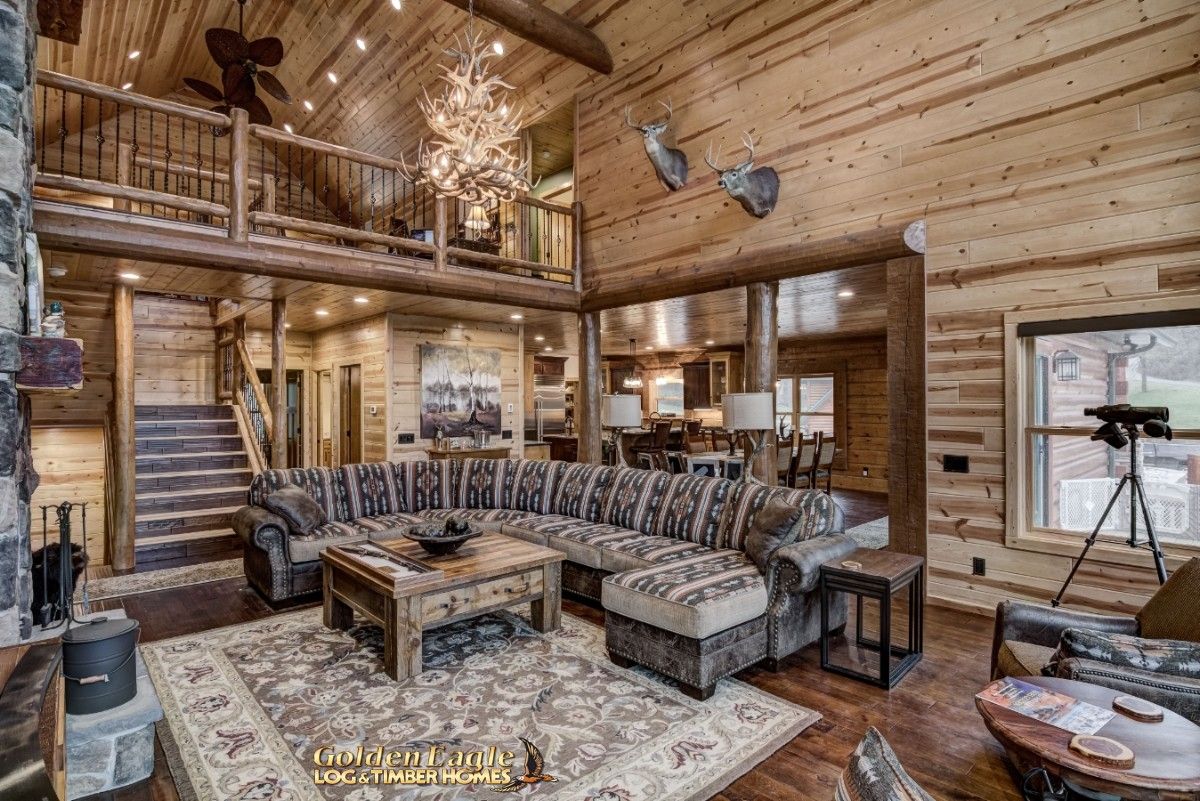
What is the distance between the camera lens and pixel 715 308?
744 cm

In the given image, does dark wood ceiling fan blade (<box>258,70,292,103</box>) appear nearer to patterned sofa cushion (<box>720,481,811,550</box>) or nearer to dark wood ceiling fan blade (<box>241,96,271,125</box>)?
dark wood ceiling fan blade (<box>241,96,271,125</box>)

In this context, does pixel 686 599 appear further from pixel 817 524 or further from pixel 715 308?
pixel 715 308

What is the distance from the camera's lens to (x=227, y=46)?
19.0 ft

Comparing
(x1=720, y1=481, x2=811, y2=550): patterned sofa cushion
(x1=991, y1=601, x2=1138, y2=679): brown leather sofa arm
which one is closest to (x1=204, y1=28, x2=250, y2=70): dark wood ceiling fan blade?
(x1=720, y1=481, x2=811, y2=550): patterned sofa cushion

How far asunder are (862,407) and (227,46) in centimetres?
998

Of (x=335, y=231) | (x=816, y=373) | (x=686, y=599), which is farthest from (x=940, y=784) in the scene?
(x=816, y=373)

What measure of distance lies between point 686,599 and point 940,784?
3.88ft

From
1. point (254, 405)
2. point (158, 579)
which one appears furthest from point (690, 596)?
point (254, 405)

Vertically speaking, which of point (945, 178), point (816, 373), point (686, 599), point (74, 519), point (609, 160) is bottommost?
point (74, 519)

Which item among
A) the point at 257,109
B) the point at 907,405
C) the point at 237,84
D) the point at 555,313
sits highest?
the point at 237,84

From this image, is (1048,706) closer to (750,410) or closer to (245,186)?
(750,410)

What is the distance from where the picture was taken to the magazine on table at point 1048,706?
1.70m

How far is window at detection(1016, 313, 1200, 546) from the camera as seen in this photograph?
11.3 feet

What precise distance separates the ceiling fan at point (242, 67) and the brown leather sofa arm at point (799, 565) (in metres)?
6.07
